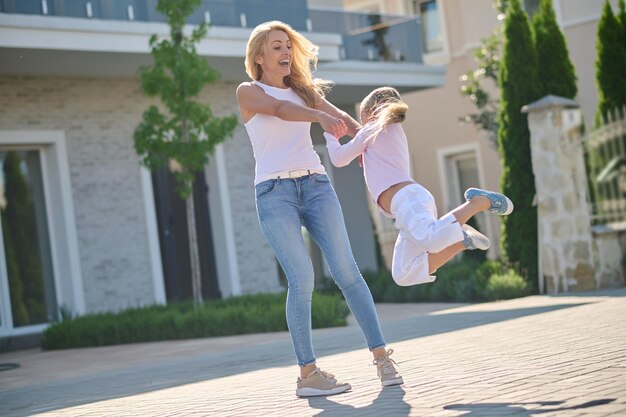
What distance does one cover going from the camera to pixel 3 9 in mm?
13844

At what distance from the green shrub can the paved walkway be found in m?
1.70

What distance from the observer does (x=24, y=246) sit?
15.6 metres

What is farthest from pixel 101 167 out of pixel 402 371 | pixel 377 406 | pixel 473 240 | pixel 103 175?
pixel 377 406

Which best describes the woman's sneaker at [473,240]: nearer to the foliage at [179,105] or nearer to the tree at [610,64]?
the foliage at [179,105]

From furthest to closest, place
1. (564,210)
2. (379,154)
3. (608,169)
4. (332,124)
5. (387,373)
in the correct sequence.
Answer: (608,169), (564,210), (379,154), (387,373), (332,124)

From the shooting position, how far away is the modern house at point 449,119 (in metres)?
26.0

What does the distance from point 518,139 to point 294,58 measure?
9553 mm

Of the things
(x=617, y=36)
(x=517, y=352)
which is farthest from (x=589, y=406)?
(x=617, y=36)

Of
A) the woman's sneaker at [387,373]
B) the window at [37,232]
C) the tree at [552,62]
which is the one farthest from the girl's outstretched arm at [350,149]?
the window at [37,232]

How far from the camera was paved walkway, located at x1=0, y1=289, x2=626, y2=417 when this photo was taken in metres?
5.05

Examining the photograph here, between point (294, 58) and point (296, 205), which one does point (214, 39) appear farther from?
point (296, 205)

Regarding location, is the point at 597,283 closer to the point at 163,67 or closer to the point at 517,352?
the point at 163,67

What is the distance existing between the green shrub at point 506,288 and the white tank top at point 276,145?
8837 millimetres

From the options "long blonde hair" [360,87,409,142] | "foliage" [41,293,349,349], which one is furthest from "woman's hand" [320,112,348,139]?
"foliage" [41,293,349,349]
